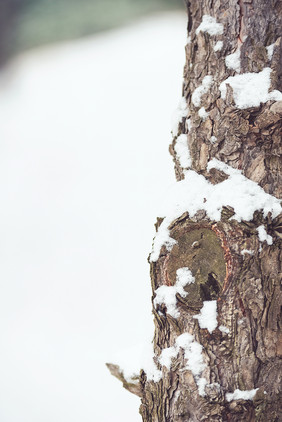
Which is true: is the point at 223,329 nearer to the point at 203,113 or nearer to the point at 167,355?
the point at 167,355

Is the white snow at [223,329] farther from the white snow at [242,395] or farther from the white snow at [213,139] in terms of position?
the white snow at [213,139]

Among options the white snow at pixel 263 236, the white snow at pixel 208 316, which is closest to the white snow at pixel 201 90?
the white snow at pixel 263 236

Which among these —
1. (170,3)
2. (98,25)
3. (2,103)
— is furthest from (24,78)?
(170,3)

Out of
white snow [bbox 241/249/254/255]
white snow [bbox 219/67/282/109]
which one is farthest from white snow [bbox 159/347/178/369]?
white snow [bbox 219/67/282/109]

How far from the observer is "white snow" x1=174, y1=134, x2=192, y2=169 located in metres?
0.80

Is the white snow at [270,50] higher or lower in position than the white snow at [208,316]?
higher

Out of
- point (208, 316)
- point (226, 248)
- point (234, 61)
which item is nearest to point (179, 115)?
point (234, 61)

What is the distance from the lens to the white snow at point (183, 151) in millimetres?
799

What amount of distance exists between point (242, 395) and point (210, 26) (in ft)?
2.31

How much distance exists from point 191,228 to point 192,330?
184 mm

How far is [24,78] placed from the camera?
2.22 meters

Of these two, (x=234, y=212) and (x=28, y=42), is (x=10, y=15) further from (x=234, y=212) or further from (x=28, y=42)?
(x=234, y=212)

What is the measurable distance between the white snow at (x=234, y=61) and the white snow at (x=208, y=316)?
0.45 m

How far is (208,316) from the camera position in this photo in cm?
69
